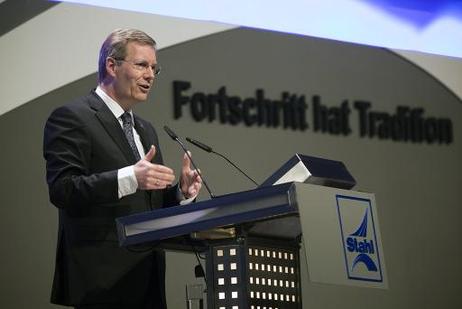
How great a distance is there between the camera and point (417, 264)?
5969 mm

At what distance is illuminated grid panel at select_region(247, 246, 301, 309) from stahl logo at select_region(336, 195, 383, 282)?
0.92 feet

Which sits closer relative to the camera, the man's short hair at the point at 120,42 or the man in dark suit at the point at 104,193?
the man in dark suit at the point at 104,193

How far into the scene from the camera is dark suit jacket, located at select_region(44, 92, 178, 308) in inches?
126

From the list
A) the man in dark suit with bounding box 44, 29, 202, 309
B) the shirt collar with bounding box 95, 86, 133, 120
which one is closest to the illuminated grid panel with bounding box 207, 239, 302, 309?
the man in dark suit with bounding box 44, 29, 202, 309

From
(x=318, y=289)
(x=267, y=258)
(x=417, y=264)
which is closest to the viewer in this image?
(x=267, y=258)

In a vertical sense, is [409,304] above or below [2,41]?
below

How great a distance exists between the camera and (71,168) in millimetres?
3268

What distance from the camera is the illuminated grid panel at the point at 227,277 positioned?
2.93 m

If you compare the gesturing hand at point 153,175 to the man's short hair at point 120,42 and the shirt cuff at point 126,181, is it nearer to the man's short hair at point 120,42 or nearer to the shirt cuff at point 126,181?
the shirt cuff at point 126,181

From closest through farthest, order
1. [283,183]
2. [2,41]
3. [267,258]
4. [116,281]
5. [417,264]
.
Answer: [283,183] → [267,258] → [116,281] → [2,41] → [417,264]

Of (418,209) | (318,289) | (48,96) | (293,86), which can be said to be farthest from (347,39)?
(48,96)

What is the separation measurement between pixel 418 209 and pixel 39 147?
247 centimetres

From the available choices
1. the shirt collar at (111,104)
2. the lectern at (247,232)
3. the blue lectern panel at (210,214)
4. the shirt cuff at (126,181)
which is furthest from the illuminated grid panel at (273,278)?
the shirt collar at (111,104)

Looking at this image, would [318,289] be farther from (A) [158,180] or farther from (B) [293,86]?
(A) [158,180]
